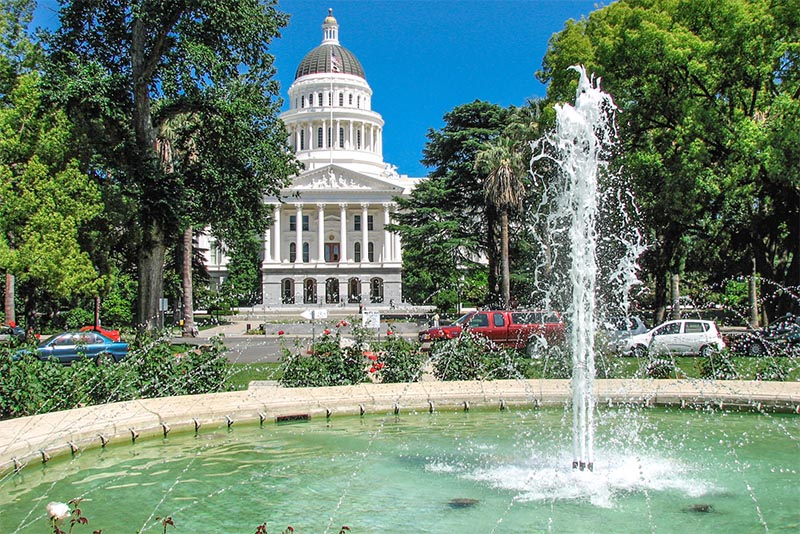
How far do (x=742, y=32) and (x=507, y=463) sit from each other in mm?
18770

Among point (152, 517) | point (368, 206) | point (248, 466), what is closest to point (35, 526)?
point (152, 517)

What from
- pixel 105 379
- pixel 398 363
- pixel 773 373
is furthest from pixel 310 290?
pixel 105 379

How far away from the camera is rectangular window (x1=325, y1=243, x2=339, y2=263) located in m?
94.0

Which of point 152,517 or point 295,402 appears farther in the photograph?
point 295,402

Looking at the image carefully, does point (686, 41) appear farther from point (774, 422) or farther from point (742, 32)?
point (774, 422)

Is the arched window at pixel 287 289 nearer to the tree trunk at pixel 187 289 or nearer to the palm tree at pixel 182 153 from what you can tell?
the palm tree at pixel 182 153

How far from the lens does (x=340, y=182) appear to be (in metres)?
90.4

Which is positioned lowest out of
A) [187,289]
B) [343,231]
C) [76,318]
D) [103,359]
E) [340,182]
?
[103,359]

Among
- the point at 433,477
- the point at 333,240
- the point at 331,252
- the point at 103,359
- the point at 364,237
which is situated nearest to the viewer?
the point at 433,477

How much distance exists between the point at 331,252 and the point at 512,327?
72.9 metres

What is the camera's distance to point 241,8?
22.8 meters

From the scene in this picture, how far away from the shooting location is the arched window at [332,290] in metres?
89.9

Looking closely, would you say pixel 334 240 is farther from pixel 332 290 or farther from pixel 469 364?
pixel 469 364

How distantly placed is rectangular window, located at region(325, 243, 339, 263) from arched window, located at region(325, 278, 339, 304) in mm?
3997
